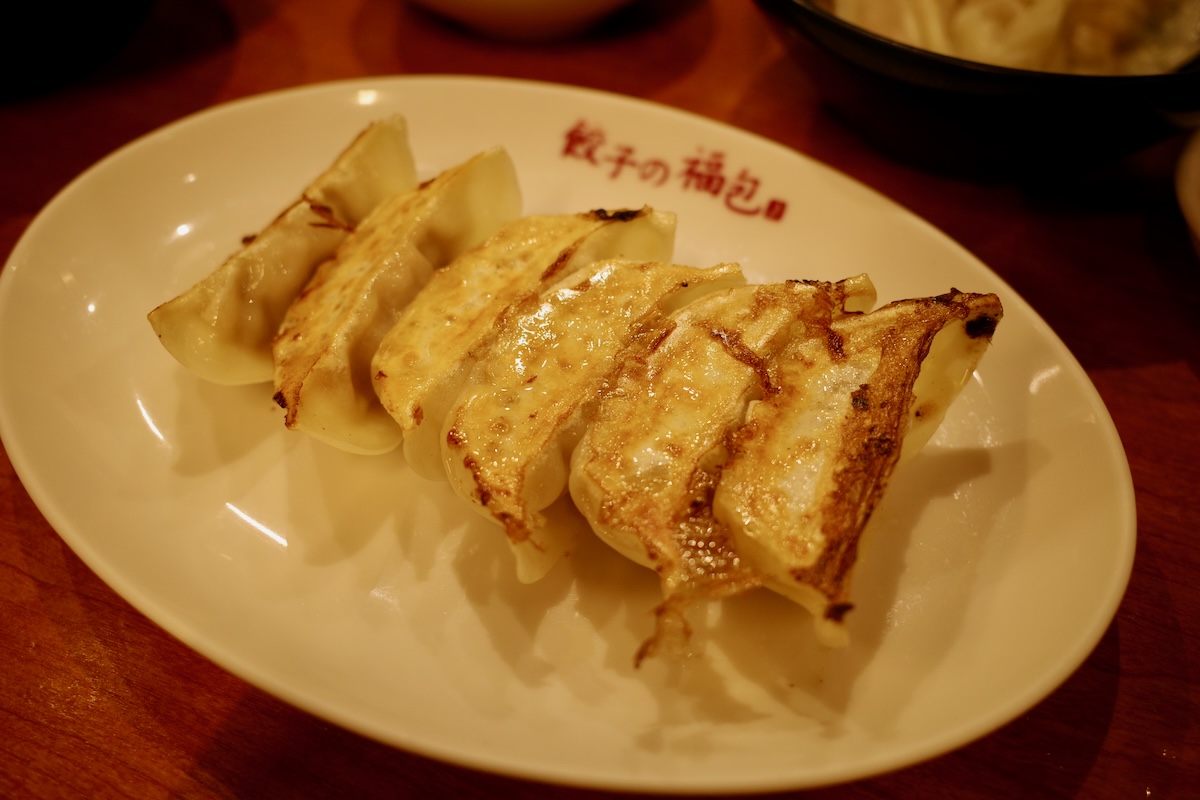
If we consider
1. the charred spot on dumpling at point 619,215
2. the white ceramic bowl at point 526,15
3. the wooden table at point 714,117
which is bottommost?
the wooden table at point 714,117

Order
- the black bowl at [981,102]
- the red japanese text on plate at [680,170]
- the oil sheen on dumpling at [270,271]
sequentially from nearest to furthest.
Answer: the oil sheen on dumpling at [270,271]
the black bowl at [981,102]
the red japanese text on plate at [680,170]

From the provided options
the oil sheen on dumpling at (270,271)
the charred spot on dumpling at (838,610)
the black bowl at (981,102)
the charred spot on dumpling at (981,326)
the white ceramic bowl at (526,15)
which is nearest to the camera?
the charred spot on dumpling at (838,610)

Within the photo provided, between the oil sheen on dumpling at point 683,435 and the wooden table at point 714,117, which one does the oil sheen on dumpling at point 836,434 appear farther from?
the wooden table at point 714,117

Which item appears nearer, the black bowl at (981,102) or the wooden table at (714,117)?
the wooden table at (714,117)

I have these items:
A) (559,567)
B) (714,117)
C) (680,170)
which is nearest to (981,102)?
(680,170)

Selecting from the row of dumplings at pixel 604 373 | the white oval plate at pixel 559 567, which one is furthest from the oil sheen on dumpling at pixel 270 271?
the white oval plate at pixel 559 567

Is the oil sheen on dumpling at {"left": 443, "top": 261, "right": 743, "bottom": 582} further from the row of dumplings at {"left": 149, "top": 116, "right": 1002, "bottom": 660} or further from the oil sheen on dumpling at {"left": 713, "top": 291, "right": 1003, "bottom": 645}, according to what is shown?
the oil sheen on dumpling at {"left": 713, "top": 291, "right": 1003, "bottom": 645}

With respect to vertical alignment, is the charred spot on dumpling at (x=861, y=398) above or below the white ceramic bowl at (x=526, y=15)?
below

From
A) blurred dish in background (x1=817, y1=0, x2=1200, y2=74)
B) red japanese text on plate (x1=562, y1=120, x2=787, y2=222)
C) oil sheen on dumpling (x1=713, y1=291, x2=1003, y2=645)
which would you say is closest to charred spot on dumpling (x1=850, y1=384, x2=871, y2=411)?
oil sheen on dumpling (x1=713, y1=291, x2=1003, y2=645)
